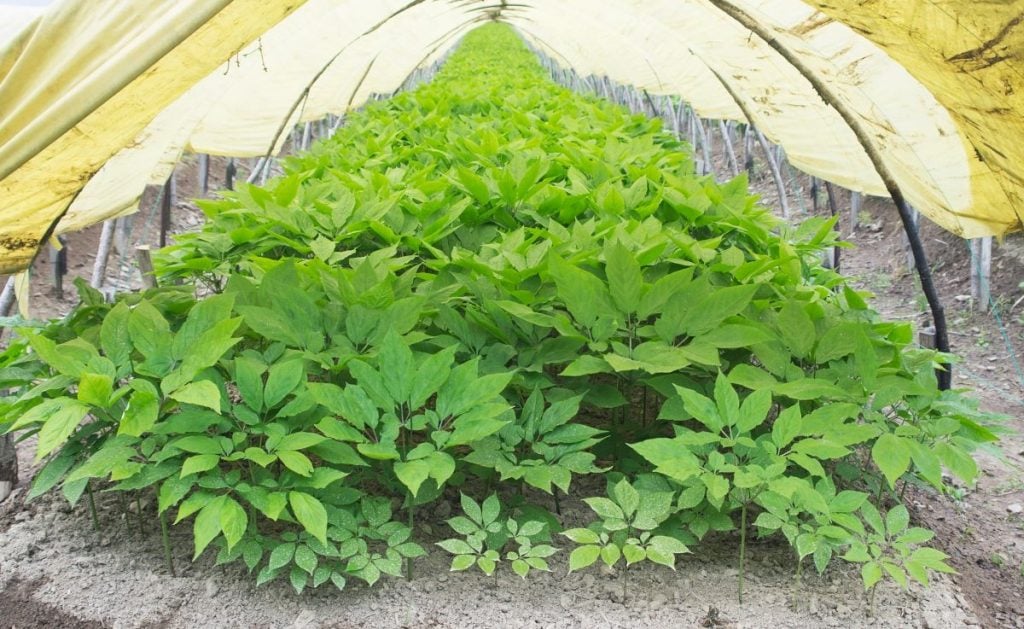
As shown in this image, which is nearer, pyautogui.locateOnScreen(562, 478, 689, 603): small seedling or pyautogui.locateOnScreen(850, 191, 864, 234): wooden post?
pyautogui.locateOnScreen(562, 478, 689, 603): small seedling

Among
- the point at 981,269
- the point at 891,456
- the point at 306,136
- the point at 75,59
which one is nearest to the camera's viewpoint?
the point at 75,59

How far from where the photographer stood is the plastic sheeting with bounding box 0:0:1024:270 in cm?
171

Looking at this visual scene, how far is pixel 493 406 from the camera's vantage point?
200 cm

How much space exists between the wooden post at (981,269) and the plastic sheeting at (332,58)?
5.18ft

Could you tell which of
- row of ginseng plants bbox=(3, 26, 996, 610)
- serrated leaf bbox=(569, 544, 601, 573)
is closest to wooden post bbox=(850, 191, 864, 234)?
row of ginseng plants bbox=(3, 26, 996, 610)

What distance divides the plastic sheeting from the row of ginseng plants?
A: 457 mm

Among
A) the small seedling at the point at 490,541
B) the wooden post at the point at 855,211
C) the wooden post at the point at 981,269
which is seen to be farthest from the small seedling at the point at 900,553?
the wooden post at the point at 855,211

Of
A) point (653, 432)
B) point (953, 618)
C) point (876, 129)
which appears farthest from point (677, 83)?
point (953, 618)

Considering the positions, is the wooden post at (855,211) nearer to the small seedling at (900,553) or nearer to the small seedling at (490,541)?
the small seedling at (900,553)

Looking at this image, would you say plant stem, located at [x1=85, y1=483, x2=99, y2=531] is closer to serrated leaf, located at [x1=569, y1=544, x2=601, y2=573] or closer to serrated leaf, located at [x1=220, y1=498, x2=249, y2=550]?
serrated leaf, located at [x1=220, y1=498, x2=249, y2=550]

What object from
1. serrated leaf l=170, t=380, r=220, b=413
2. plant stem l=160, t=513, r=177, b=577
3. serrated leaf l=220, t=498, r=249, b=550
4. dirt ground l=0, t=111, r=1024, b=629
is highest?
serrated leaf l=170, t=380, r=220, b=413

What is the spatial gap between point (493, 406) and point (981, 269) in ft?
15.1

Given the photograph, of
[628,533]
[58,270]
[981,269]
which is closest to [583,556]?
[628,533]

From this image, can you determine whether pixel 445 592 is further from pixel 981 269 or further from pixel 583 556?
pixel 981 269
